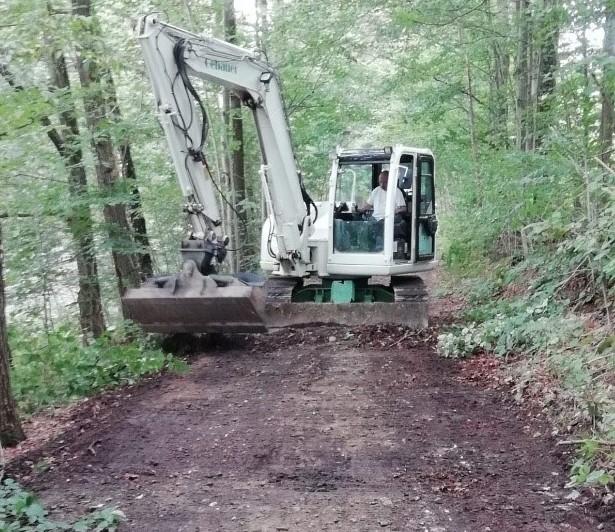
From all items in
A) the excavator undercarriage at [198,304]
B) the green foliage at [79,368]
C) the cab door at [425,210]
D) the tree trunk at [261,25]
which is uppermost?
the tree trunk at [261,25]

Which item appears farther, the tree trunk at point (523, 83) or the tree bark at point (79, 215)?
the tree trunk at point (523, 83)

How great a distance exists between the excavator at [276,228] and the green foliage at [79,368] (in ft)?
1.27

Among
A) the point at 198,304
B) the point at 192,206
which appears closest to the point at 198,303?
the point at 198,304

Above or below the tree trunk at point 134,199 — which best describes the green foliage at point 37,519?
below

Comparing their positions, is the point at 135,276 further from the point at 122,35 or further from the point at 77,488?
the point at 77,488

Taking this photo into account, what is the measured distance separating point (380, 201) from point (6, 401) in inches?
223

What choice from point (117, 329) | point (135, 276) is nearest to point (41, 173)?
point (135, 276)

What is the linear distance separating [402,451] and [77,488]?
7.03 feet

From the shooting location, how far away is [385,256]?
904cm

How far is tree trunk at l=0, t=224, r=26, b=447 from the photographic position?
16.4ft

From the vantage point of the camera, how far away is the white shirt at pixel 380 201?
921 cm

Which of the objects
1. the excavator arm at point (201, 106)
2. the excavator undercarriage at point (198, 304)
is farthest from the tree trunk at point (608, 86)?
the excavator undercarriage at point (198, 304)

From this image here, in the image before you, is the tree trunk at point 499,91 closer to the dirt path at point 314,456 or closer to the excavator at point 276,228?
the excavator at point 276,228

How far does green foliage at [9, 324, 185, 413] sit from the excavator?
39cm
